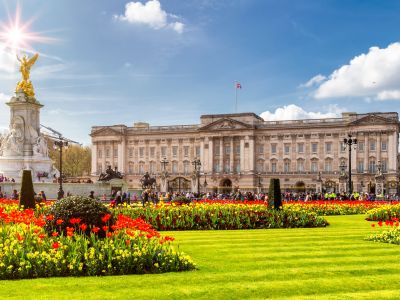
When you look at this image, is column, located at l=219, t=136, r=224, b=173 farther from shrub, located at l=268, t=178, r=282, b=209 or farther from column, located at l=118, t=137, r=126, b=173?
shrub, located at l=268, t=178, r=282, b=209

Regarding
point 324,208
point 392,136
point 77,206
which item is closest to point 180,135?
point 392,136

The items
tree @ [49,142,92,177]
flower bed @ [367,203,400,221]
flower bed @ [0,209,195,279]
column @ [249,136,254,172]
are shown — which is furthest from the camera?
tree @ [49,142,92,177]

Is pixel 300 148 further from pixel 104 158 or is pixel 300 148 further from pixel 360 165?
pixel 104 158

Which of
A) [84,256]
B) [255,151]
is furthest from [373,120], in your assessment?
[84,256]

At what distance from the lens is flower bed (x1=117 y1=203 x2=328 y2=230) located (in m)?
19.6

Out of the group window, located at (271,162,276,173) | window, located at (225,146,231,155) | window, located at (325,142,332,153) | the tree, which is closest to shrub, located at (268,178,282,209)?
window, located at (325,142,332,153)

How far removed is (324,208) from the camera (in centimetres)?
2962

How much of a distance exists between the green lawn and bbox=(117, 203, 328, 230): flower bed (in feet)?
18.3

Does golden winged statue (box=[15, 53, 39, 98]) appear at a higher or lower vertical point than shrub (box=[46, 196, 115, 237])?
higher

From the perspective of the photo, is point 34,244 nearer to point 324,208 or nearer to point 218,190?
point 324,208

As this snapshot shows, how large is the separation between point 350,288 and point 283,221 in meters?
11.4

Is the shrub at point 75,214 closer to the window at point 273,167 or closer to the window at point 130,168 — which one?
the window at point 273,167

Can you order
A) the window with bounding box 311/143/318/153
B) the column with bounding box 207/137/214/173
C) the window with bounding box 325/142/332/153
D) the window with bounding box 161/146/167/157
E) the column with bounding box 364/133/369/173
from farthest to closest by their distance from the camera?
1. the window with bounding box 161/146/167/157
2. the column with bounding box 207/137/214/173
3. the window with bounding box 311/143/318/153
4. the window with bounding box 325/142/332/153
5. the column with bounding box 364/133/369/173

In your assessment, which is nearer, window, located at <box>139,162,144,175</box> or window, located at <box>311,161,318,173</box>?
window, located at <box>311,161,318,173</box>
